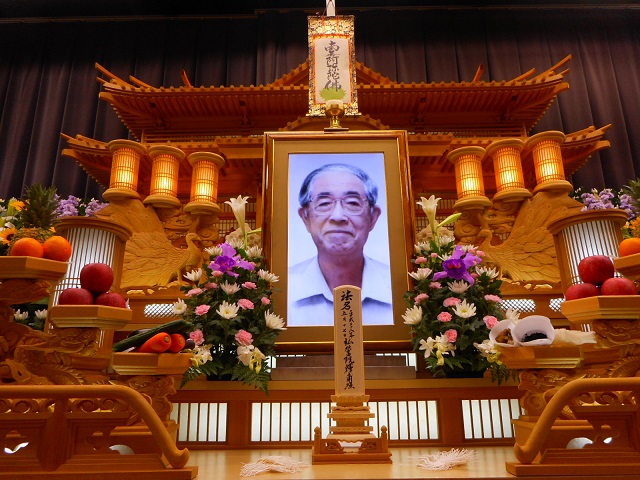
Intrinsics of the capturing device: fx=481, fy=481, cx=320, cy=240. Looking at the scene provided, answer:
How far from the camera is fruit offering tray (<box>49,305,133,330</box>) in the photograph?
1.50m

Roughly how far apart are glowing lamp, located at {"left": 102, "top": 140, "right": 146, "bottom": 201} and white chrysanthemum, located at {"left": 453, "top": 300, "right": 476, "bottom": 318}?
2788 millimetres

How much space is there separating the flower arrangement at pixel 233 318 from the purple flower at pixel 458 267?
0.80m

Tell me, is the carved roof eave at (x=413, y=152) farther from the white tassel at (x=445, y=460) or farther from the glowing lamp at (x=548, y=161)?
the white tassel at (x=445, y=460)

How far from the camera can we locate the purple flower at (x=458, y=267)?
2234 mm

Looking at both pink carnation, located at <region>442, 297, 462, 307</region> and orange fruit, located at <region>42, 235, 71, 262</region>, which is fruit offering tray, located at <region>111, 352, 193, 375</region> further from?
pink carnation, located at <region>442, 297, 462, 307</region>

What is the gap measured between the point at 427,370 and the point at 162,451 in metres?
1.34

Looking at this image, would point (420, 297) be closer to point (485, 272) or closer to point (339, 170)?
point (485, 272)

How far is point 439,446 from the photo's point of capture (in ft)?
5.90

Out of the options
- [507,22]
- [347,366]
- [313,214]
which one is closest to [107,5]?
[507,22]

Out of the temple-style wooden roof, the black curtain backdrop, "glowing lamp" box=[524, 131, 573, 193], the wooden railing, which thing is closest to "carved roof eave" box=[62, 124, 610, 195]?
the temple-style wooden roof

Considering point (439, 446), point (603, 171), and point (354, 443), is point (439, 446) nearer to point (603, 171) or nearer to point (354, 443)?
point (354, 443)

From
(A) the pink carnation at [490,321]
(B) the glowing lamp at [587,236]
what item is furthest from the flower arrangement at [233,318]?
(B) the glowing lamp at [587,236]

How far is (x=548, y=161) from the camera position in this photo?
4.06 meters

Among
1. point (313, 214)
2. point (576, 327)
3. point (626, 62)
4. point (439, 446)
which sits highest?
point (626, 62)
